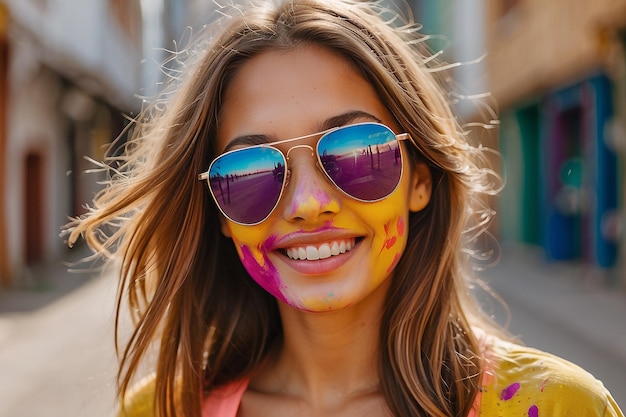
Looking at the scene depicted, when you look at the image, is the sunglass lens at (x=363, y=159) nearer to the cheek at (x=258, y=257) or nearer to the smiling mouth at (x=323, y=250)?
the smiling mouth at (x=323, y=250)

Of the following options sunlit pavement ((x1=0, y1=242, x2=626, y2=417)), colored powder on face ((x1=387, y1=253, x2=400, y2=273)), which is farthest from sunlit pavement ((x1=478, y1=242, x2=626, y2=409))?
colored powder on face ((x1=387, y1=253, x2=400, y2=273))

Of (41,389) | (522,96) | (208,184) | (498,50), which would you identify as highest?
(498,50)

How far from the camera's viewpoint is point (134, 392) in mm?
2008

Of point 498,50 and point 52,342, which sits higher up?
point 498,50

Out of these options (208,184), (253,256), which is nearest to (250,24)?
(208,184)

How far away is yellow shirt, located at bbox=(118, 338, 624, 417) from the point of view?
157 cm

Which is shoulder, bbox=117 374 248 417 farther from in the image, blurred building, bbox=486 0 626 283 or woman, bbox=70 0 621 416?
blurred building, bbox=486 0 626 283

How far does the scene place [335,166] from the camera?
1796mm

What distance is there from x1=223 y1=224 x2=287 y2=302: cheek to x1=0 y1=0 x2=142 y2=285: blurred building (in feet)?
35.1

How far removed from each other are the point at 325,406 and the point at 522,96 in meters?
15.1

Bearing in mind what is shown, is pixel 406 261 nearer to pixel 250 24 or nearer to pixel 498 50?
pixel 250 24

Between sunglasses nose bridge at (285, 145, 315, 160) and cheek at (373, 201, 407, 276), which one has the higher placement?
sunglasses nose bridge at (285, 145, 315, 160)

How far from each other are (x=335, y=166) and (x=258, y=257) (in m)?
0.30

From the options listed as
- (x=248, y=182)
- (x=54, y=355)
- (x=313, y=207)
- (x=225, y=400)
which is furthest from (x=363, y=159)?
(x=54, y=355)
